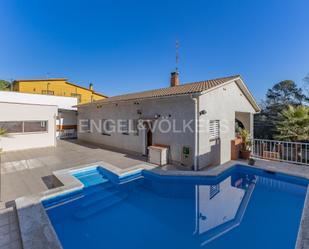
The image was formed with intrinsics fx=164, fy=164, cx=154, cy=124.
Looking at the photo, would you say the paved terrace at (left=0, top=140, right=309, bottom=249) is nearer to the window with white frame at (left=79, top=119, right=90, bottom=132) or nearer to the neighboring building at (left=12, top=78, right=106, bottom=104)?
the window with white frame at (left=79, top=119, right=90, bottom=132)

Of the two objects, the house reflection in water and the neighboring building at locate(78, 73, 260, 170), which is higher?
the neighboring building at locate(78, 73, 260, 170)

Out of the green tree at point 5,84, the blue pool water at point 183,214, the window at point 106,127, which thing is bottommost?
the blue pool water at point 183,214

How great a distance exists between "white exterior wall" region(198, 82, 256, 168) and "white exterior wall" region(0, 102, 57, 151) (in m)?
13.5

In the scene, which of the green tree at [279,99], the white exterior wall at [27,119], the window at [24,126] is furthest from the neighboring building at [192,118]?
the green tree at [279,99]

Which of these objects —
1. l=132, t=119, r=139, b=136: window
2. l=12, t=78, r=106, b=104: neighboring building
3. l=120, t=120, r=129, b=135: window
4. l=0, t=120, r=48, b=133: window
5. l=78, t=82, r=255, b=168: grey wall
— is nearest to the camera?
l=78, t=82, r=255, b=168: grey wall

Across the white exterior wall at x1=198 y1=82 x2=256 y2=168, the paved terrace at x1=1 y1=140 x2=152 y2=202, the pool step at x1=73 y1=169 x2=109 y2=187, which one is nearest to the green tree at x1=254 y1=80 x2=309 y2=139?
the white exterior wall at x1=198 y1=82 x2=256 y2=168

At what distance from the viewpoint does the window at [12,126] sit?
13.0m

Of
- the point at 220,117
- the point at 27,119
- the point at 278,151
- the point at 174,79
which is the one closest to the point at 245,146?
the point at 278,151

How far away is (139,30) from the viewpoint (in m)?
15.1

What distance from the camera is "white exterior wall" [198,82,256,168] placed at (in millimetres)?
8703

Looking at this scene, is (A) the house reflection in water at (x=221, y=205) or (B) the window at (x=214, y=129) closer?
(A) the house reflection in water at (x=221, y=205)

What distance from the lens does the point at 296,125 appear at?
1173 centimetres

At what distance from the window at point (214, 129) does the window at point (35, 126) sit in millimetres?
14210

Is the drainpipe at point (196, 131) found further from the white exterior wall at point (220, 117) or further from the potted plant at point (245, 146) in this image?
the potted plant at point (245, 146)
